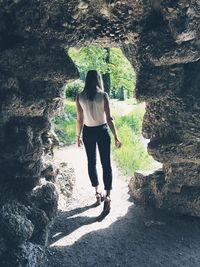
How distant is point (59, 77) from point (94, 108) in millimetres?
1043

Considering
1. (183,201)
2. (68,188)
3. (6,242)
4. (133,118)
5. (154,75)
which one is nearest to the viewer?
(6,242)

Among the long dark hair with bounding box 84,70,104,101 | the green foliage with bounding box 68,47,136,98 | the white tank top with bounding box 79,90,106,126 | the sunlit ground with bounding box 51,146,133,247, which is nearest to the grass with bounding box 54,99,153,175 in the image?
the sunlit ground with bounding box 51,146,133,247

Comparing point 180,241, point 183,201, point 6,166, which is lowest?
point 180,241

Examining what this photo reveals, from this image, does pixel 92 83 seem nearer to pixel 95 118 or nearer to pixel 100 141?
pixel 95 118

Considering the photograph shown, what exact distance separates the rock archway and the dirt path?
0.53m

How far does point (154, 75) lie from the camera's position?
561 centimetres

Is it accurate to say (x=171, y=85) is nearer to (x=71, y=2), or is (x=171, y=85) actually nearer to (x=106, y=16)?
(x=106, y=16)

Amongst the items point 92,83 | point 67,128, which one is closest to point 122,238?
point 92,83

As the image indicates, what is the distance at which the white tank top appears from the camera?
6.06 m

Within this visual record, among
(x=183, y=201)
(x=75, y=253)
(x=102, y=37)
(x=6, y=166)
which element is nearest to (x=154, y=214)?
(x=183, y=201)

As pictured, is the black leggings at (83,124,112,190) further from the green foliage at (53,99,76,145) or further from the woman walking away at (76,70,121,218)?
the green foliage at (53,99,76,145)

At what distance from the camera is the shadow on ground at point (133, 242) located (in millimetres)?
5371

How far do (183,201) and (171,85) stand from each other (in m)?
2.12

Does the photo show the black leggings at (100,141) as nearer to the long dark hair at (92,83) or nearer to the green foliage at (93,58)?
the long dark hair at (92,83)
